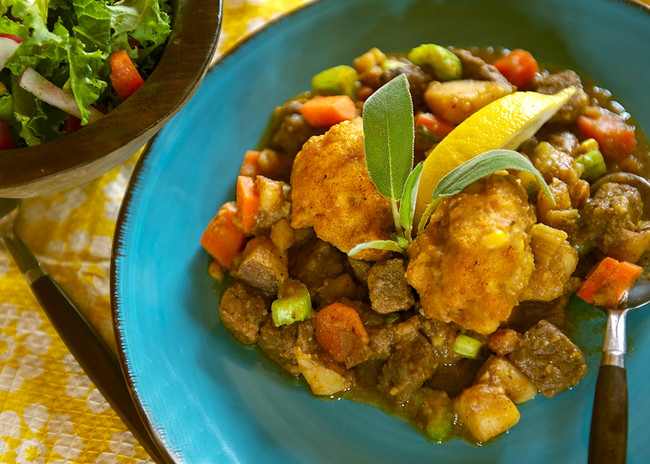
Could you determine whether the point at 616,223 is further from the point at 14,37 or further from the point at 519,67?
the point at 14,37

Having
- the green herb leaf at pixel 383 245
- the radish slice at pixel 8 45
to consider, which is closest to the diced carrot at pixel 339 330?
the green herb leaf at pixel 383 245

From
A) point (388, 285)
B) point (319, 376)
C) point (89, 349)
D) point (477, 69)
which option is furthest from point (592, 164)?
point (89, 349)

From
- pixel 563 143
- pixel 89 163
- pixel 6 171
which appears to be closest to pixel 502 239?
pixel 563 143

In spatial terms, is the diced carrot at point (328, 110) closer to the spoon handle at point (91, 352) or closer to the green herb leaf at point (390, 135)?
the green herb leaf at point (390, 135)

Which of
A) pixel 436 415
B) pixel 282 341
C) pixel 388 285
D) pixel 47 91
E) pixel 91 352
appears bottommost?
Result: pixel 91 352

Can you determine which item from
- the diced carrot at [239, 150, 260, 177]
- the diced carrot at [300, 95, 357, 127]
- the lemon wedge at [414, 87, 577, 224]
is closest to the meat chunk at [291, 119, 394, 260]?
the lemon wedge at [414, 87, 577, 224]

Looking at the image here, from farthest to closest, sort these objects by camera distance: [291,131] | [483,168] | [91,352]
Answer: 1. [291,131]
2. [91,352]
3. [483,168]

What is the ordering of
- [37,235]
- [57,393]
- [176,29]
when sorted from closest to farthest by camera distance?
1. [176,29]
2. [57,393]
3. [37,235]

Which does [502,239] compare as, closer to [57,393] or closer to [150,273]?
[150,273]
